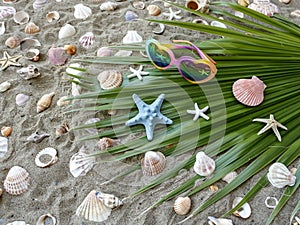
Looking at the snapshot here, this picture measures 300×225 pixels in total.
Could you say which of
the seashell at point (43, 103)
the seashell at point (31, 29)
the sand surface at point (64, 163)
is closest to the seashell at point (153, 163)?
the sand surface at point (64, 163)

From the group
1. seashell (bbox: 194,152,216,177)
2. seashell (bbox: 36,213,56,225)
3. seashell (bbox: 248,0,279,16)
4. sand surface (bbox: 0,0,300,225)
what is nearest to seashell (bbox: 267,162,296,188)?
sand surface (bbox: 0,0,300,225)

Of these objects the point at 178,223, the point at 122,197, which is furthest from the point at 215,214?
the point at 122,197

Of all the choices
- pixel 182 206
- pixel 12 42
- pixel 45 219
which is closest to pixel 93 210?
pixel 45 219

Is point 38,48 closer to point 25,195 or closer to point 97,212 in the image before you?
point 25,195

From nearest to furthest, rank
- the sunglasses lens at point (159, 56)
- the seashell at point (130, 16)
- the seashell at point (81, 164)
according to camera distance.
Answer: the seashell at point (81, 164) → the sunglasses lens at point (159, 56) → the seashell at point (130, 16)

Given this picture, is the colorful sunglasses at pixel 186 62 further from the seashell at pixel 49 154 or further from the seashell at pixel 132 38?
the seashell at pixel 49 154

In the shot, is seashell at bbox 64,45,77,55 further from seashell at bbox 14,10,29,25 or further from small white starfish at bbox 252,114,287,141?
small white starfish at bbox 252,114,287,141

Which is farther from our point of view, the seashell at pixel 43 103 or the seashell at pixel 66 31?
the seashell at pixel 66 31
